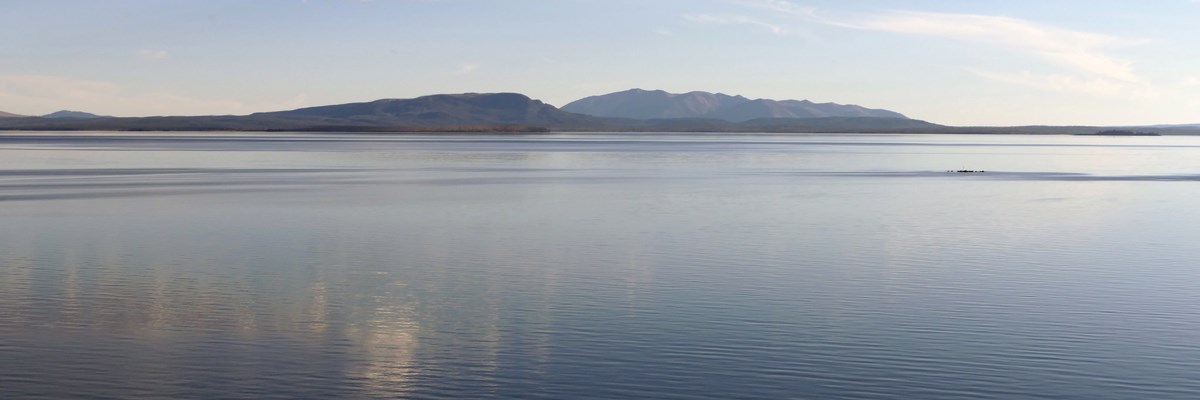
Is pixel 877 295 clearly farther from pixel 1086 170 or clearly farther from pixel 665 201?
pixel 1086 170

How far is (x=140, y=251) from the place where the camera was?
20.5 meters

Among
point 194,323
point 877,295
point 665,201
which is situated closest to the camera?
point 194,323

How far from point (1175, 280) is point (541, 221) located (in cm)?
1357

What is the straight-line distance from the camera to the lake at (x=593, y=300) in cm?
1114

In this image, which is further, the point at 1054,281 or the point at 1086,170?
the point at 1086,170

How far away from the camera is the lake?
11.1 metres

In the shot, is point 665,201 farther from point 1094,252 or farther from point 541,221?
point 1094,252

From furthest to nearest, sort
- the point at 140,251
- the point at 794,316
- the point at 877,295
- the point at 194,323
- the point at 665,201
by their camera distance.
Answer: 1. the point at 665,201
2. the point at 140,251
3. the point at 877,295
4. the point at 794,316
5. the point at 194,323

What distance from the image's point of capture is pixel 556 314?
14547 millimetres

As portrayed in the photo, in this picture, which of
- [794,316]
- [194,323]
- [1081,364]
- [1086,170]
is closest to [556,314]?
[794,316]

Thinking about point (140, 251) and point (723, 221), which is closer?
point (140, 251)

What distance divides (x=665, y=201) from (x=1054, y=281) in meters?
17.1

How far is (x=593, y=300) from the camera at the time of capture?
616 inches

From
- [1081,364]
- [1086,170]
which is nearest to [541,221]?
[1081,364]
